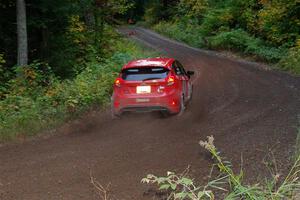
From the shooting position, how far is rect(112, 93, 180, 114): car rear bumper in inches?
481

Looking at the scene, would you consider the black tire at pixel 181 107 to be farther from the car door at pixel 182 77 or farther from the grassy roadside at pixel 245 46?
the grassy roadside at pixel 245 46

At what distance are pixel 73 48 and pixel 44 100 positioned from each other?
6.48 metres

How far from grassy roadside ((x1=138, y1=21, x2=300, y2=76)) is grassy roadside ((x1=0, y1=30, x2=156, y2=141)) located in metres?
10.2

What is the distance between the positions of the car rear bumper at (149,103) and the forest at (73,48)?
5.51 feet

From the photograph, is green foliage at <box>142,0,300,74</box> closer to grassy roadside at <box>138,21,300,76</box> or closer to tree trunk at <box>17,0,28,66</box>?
grassy roadside at <box>138,21,300,76</box>

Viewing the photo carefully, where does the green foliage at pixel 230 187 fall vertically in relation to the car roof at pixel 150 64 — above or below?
above

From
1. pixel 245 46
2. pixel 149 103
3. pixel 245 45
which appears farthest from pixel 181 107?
pixel 245 46

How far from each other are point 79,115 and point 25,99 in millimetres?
1629

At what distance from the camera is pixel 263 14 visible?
26.9 m

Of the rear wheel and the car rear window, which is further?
the rear wheel

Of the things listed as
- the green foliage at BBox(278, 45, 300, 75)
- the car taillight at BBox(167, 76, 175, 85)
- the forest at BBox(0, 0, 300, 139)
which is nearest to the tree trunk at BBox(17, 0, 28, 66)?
the forest at BBox(0, 0, 300, 139)

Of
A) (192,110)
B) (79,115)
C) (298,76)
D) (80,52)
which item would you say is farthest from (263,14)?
(79,115)

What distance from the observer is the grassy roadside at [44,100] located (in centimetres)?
1156

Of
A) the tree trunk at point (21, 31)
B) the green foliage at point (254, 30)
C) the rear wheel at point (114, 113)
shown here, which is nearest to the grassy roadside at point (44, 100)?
the tree trunk at point (21, 31)
